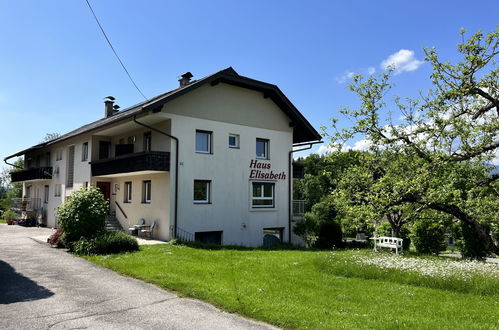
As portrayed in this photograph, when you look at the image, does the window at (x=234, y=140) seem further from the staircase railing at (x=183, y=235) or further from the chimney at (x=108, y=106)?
the chimney at (x=108, y=106)

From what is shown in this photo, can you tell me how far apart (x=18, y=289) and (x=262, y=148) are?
52.3ft

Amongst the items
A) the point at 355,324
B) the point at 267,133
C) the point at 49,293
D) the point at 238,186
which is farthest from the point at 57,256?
the point at 267,133

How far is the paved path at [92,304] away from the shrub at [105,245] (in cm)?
250

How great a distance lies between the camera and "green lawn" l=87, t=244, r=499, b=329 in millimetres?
6254

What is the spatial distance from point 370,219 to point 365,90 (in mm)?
4228

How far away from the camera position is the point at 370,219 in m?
12.1

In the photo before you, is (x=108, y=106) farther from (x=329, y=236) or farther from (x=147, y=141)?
(x=329, y=236)

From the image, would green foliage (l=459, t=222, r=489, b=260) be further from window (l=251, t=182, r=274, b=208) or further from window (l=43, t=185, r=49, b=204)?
window (l=43, t=185, r=49, b=204)

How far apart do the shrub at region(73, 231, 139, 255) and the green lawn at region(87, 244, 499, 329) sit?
5.34 ft

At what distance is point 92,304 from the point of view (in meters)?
7.38

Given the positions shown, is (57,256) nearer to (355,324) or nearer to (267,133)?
(355,324)

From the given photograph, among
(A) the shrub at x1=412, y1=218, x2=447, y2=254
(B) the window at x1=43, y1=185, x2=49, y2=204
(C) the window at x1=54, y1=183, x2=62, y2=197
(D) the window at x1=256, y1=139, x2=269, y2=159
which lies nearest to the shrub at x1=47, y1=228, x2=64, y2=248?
(D) the window at x1=256, y1=139, x2=269, y2=159

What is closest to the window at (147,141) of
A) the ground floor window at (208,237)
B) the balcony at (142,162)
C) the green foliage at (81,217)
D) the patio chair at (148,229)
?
the balcony at (142,162)

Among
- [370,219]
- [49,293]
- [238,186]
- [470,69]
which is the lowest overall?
[49,293]
